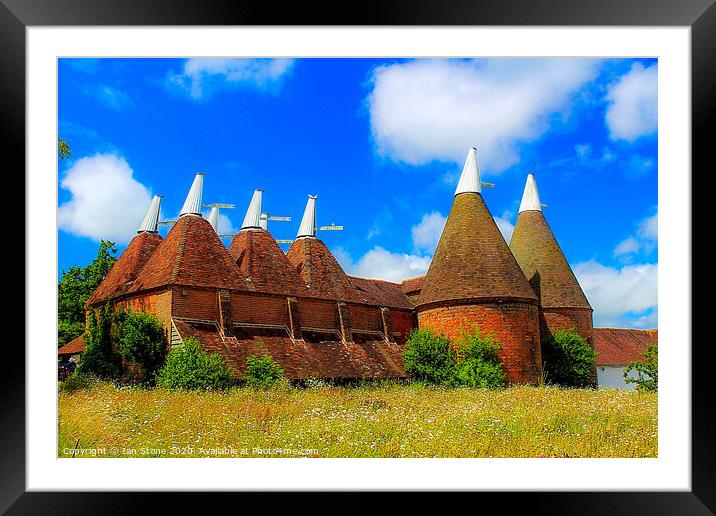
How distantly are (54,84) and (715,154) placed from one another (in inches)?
290

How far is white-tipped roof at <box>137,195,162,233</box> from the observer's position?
18438 millimetres

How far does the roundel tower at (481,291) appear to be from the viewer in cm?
1625

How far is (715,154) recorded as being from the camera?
644 centimetres

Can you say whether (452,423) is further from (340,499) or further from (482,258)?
(482,258)

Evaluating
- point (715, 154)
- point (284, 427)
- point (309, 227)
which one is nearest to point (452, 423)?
point (284, 427)

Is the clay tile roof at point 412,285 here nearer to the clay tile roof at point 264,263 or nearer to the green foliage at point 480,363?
the clay tile roof at point 264,263

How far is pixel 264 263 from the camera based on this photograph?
17.8m

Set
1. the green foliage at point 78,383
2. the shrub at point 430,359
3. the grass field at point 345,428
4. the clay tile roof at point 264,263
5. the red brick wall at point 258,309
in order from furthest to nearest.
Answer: the clay tile roof at point 264,263 → the shrub at point 430,359 → the red brick wall at point 258,309 → the green foliage at point 78,383 → the grass field at point 345,428

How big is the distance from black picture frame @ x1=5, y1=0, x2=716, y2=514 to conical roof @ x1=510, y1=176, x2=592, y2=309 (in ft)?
43.7

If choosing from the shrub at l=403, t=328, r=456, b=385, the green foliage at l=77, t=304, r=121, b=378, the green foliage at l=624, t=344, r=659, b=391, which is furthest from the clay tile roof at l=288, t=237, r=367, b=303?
the green foliage at l=624, t=344, r=659, b=391

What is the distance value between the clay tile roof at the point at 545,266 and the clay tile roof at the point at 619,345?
5613 mm

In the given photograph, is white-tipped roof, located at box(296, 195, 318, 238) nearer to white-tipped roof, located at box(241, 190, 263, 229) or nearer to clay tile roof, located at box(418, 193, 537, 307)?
white-tipped roof, located at box(241, 190, 263, 229)
